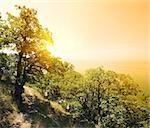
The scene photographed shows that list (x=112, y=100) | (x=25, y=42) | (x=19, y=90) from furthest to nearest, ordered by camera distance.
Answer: (x=112, y=100)
(x=19, y=90)
(x=25, y=42)

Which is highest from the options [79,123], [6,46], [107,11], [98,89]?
[107,11]

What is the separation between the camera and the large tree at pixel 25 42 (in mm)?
6801

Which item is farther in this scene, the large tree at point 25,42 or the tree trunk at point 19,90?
the tree trunk at point 19,90

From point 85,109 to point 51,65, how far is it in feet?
2.43

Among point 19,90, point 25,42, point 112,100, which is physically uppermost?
point 25,42

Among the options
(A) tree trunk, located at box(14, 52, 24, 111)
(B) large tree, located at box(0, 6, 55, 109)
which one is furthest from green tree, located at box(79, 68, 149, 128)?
(A) tree trunk, located at box(14, 52, 24, 111)

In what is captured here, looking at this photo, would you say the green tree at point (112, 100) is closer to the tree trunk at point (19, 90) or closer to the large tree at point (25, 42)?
the large tree at point (25, 42)

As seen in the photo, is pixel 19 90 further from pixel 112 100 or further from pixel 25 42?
pixel 112 100

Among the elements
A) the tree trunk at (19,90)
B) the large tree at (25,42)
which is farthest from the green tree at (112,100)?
the tree trunk at (19,90)

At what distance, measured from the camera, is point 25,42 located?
681 cm

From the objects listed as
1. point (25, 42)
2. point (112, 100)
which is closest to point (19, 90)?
point (25, 42)

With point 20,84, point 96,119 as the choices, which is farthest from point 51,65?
point 96,119

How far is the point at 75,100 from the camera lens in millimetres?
7121

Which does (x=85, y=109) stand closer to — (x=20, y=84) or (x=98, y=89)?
(x=98, y=89)
